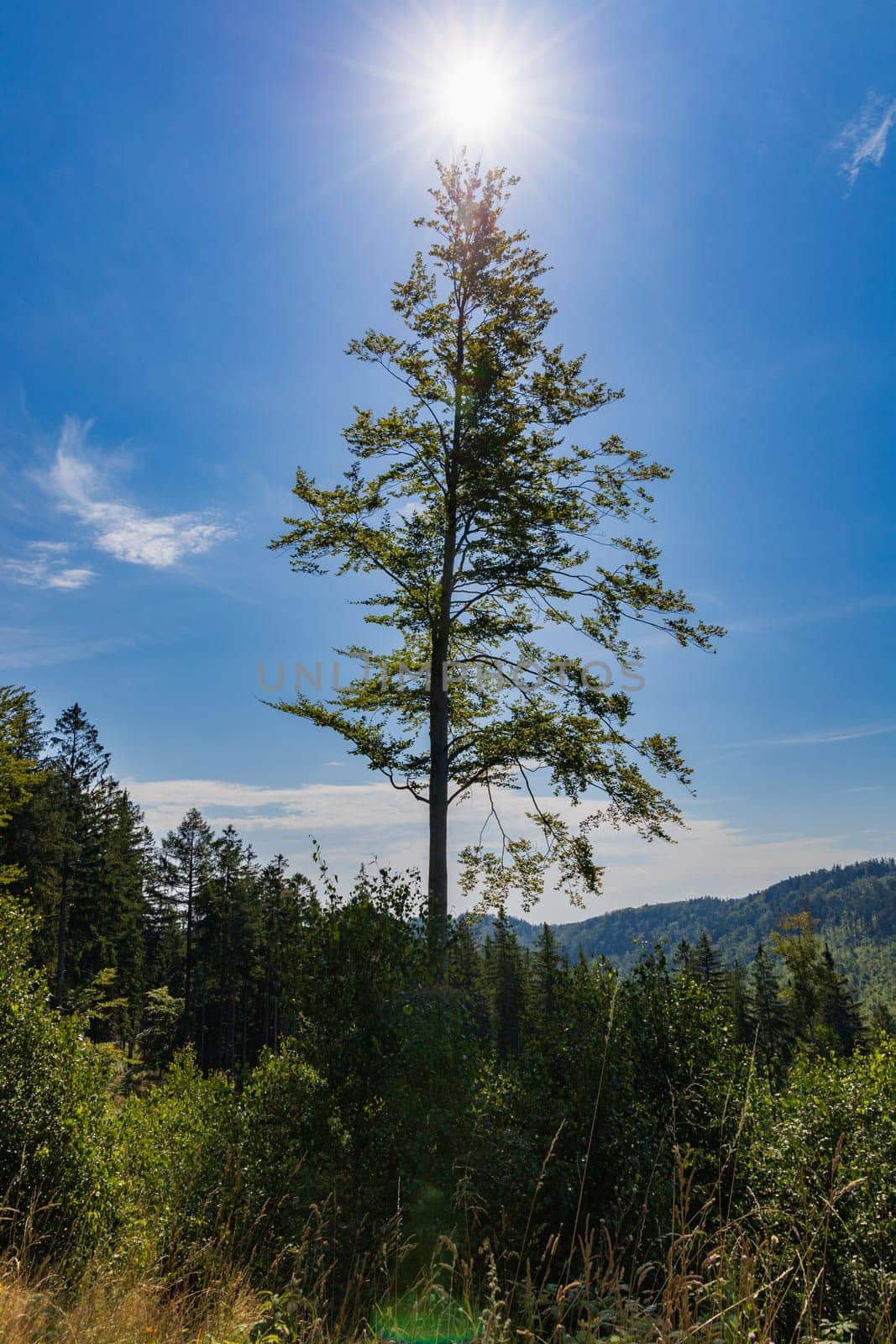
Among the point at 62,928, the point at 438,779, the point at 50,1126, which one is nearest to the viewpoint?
the point at 50,1126

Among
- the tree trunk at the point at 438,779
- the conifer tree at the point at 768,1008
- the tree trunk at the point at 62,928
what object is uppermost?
the tree trunk at the point at 438,779

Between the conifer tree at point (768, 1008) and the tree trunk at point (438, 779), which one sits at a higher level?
the tree trunk at point (438, 779)

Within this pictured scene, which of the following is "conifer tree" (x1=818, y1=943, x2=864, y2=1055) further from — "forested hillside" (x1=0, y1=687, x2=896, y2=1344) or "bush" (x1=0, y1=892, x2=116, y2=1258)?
"bush" (x1=0, y1=892, x2=116, y2=1258)

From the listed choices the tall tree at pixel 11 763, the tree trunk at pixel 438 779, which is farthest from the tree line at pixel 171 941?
the tree trunk at pixel 438 779

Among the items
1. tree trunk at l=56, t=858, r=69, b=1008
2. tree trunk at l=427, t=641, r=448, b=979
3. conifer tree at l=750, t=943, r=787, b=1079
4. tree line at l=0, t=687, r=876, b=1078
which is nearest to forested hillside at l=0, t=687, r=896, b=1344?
tree trunk at l=427, t=641, r=448, b=979

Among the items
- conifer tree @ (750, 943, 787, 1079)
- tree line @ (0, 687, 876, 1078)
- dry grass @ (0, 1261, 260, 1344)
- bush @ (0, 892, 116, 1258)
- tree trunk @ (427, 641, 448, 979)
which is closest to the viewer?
dry grass @ (0, 1261, 260, 1344)

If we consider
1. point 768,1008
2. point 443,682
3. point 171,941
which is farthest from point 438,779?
point 768,1008

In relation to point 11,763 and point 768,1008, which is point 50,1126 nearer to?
point 11,763

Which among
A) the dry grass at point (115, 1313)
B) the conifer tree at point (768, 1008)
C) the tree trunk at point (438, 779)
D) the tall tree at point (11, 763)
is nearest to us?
the dry grass at point (115, 1313)

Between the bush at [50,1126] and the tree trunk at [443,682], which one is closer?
the bush at [50,1126]

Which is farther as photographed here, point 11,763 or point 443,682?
point 11,763

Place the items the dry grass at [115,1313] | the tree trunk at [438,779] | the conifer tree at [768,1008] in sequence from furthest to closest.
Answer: the conifer tree at [768,1008] → the tree trunk at [438,779] → the dry grass at [115,1313]

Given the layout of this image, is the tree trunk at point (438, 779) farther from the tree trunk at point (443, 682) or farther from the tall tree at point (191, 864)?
the tall tree at point (191, 864)

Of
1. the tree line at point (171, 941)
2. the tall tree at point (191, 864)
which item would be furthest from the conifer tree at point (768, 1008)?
the tall tree at point (191, 864)
